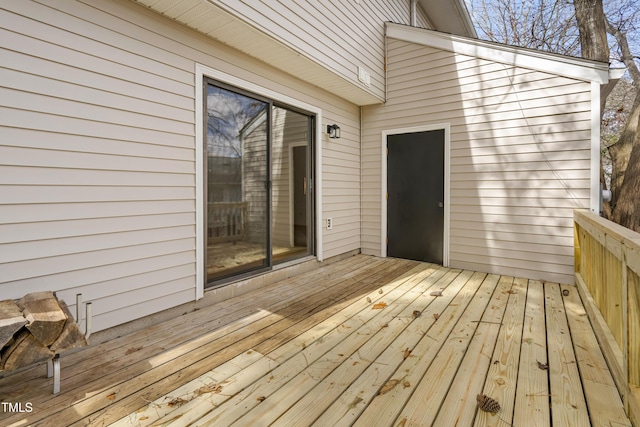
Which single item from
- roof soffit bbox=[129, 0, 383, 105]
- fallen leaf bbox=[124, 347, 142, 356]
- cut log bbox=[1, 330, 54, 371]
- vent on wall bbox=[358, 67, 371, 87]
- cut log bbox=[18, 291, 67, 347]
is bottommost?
fallen leaf bbox=[124, 347, 142, 356]

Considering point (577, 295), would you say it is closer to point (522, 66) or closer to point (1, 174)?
point (522, 66)

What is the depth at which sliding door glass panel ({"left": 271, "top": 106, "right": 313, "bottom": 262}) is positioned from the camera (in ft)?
13.7

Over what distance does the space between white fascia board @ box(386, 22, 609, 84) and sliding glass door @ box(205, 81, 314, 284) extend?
2093 millimetres

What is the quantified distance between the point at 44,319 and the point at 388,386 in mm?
1833

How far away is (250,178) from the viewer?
11.7 ft

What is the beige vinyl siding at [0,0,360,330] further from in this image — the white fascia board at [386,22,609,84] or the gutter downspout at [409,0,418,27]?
the gutter downspout at [409,0,418,27]

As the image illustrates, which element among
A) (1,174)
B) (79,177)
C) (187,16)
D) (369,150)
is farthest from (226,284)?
(369,150)

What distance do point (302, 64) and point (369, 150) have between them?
83.7 inches

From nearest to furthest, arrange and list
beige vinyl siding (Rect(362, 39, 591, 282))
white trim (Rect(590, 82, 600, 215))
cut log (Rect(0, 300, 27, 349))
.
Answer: cut log (Rect(0, 300, 27, 349)) < white trim (Rect(590, 82, 600, 215)) < beige vinyl siding (Rect(362, 39, 591, 282))

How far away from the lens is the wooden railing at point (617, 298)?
1581mm

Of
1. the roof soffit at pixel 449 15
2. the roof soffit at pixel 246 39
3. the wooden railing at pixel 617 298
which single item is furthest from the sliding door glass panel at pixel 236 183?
the roof soffit at pixel 449 15

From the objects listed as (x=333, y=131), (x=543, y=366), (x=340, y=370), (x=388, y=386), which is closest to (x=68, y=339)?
(x=340, y=370)

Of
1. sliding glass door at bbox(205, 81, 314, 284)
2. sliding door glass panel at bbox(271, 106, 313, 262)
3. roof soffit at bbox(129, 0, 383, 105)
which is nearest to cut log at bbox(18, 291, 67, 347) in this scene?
sliding glass door at bbox(205, 81, 314, 284)

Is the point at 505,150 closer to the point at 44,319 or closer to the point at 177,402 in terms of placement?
the point at 177,402
